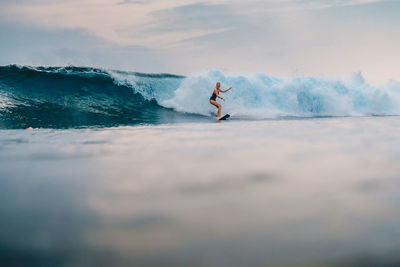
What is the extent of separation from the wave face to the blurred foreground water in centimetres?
809

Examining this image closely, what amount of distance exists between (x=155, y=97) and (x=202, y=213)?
1479cm

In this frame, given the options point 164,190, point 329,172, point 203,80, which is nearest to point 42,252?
point 164,190

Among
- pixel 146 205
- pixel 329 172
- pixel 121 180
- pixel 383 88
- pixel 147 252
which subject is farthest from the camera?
pixel 383 88

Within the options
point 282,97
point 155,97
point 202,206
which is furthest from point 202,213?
point 282,97

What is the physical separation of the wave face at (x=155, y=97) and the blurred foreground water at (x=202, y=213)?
8.09 m

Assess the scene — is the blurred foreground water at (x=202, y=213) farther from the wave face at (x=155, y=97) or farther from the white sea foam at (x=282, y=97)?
the white sea foam at (x=282, y=97)

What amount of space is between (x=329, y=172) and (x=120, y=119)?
10.1 m

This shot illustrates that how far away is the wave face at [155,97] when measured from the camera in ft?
39.1

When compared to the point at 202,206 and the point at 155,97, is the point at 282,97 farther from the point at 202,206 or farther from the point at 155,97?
the point at 202,206

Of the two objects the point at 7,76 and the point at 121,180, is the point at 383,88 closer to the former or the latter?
the point at 7,76

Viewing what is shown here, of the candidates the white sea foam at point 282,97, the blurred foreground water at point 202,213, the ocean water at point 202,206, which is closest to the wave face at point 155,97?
the white sea foam at point 282,97

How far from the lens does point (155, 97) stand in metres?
15.9

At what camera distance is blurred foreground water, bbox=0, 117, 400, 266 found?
1.00 meters

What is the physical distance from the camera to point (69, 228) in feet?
4.00
